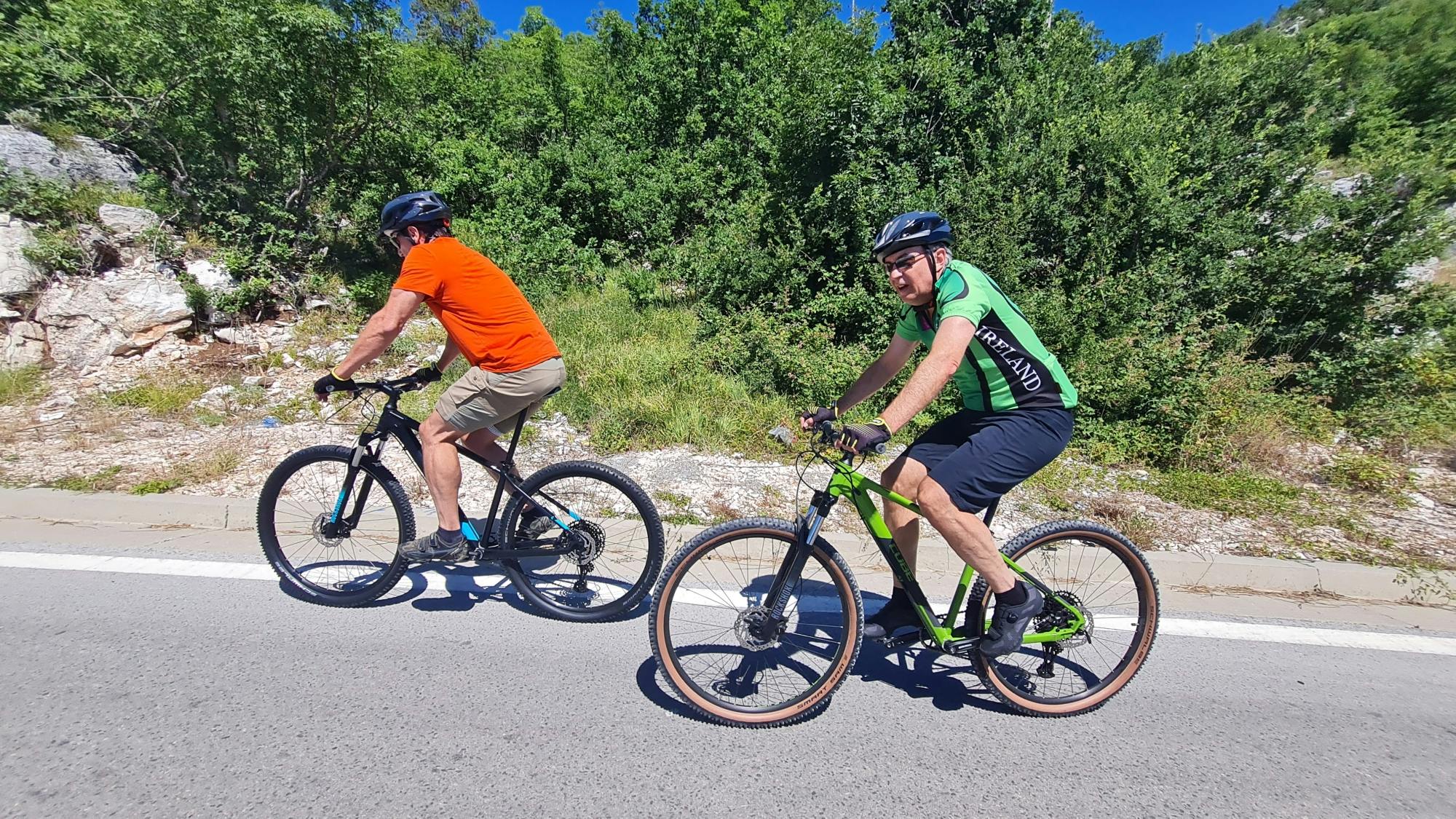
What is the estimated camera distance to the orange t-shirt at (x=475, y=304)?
10.9 feet

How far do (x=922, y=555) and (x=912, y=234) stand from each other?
234 cm

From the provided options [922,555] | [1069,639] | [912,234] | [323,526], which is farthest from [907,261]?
[323,526]

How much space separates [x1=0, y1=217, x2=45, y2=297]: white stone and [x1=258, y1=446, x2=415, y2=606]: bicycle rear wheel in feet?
21.9

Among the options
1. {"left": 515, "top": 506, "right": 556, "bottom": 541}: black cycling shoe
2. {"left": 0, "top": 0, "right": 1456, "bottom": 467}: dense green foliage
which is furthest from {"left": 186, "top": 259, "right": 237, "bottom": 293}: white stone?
{"left": 515, "top": 506, "right": 556, "bottom": 541}: black cycling shoe

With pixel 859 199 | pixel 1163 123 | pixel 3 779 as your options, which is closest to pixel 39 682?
pixel 3 779

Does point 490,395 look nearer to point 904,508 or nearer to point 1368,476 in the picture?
point 904,508

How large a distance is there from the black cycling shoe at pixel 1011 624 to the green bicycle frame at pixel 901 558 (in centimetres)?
11

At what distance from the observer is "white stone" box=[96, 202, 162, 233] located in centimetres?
852

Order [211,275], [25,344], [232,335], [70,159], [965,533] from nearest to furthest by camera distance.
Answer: [965,533]
[25,344]
[232,335]
[211,275]
[70,159]

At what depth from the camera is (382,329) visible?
10.8 feet

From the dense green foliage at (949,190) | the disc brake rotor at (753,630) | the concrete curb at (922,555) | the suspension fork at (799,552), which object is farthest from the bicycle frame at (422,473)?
the dense green foliage at (949,190)

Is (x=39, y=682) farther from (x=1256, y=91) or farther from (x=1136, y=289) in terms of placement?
(x=1256, y=91)

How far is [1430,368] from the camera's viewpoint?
21.9ft

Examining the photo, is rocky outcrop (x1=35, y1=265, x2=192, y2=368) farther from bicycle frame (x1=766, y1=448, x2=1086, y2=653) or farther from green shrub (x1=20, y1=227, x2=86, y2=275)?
bicycle frame (x1=766, y1=448, x2=1086, y2=653)
